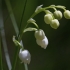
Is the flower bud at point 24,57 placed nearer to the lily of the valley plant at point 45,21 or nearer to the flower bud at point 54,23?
the lily of the valley plant at point 45,21

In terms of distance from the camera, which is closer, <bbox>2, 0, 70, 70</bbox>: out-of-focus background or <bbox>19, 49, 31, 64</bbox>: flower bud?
<bbox>19, 49, 31, 64</bbox>: flower bud

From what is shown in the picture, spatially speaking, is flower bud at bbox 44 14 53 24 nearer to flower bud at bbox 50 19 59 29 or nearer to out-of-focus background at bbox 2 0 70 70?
flower bud at bbox 50 19 59 29

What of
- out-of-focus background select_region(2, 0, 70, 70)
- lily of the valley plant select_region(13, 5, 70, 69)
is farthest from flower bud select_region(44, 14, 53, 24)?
out-of-focus background select_region(2, 0, 70, 70)

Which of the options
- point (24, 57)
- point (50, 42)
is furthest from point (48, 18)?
point (50, 42)

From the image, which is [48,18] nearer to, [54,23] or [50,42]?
[54,23]

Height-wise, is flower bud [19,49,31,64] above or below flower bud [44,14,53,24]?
below

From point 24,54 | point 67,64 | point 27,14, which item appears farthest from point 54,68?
point 24,54


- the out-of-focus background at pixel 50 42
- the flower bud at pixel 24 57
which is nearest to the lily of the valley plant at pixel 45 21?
the flower bud at pixel 24 57

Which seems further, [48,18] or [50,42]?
[50,42]

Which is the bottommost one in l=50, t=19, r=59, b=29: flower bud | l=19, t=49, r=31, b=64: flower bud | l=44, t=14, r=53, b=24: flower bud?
l=19, t=49, r=31, b=64: flower bud

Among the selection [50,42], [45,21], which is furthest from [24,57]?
[50,42]

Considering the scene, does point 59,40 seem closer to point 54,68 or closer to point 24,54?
point 54,68
